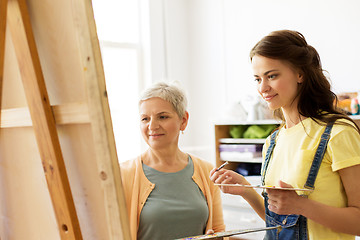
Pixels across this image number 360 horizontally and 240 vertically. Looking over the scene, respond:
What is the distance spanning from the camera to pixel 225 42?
3.88 metres

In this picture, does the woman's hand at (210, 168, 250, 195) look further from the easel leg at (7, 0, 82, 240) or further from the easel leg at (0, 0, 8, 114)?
the easel leg at (0, 0, 8, 114)

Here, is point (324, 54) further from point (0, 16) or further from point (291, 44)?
point (0, 16)

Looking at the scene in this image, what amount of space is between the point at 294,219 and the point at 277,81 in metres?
0.46

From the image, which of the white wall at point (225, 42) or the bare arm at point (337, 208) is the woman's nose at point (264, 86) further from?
the white wall at point (225, 42)

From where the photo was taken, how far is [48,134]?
1.13m

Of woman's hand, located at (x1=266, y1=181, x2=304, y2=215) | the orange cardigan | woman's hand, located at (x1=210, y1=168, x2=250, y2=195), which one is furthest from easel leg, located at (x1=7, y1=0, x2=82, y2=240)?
woman's hand, located at (x1=266, y1=181, x2=304, y2=215)

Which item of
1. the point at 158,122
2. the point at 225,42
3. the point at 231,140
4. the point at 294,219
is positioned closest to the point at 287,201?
the point at 294,219

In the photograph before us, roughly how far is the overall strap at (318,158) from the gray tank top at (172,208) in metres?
0.49

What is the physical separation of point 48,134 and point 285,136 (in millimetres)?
786

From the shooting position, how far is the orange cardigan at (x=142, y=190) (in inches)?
59.8

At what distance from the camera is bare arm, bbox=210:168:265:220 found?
140 centimetres

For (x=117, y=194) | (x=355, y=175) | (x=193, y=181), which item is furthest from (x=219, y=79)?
(x=117, y=194)

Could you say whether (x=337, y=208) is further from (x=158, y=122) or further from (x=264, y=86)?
(x=158, y=122)

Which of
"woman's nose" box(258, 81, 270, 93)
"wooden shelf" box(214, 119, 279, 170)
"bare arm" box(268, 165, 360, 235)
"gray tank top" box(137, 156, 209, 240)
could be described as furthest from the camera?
"wooden shelf" box(214, 119, 279, 170)
